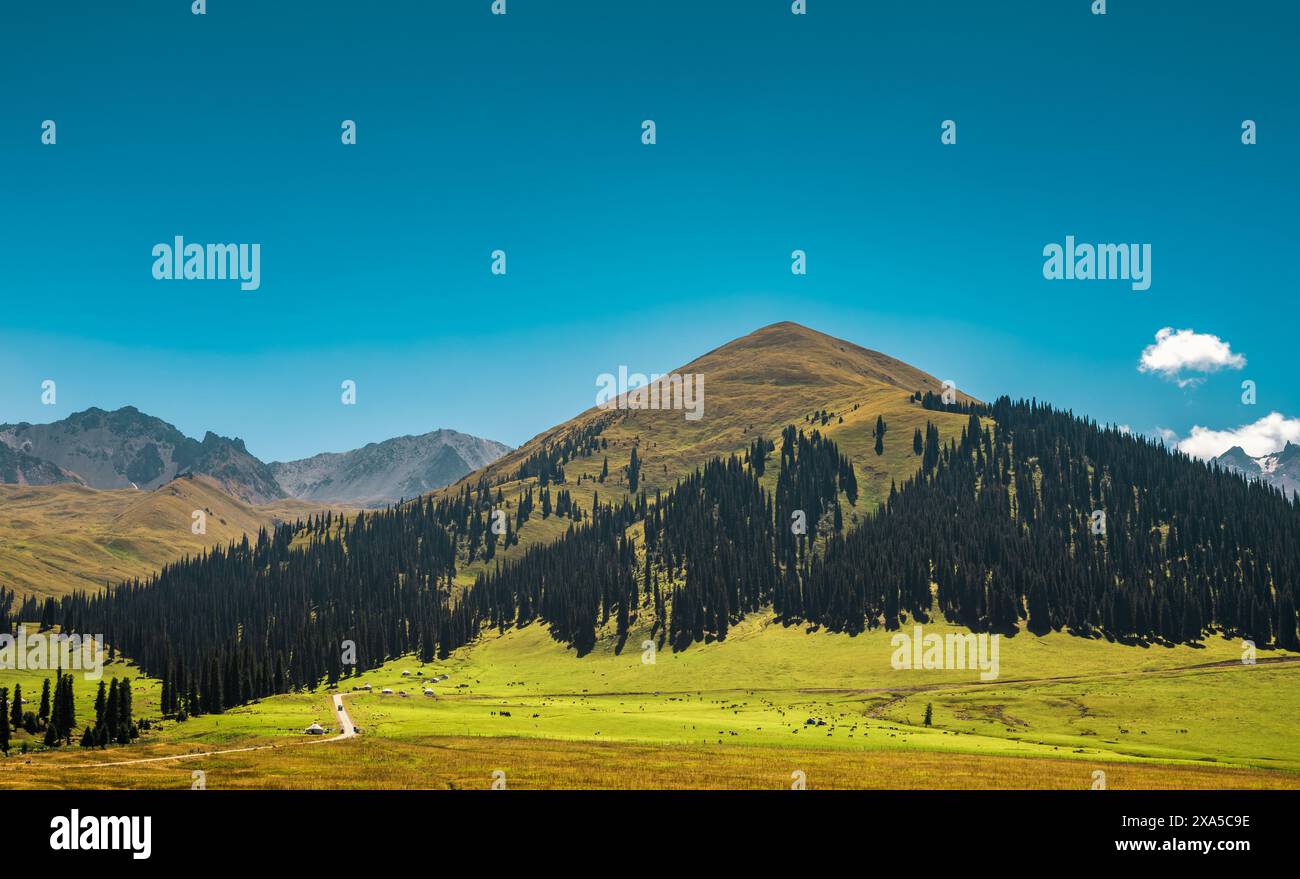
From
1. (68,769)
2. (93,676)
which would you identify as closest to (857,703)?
(68,769)

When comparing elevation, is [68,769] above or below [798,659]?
above

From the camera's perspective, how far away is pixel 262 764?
69750 millimetres
